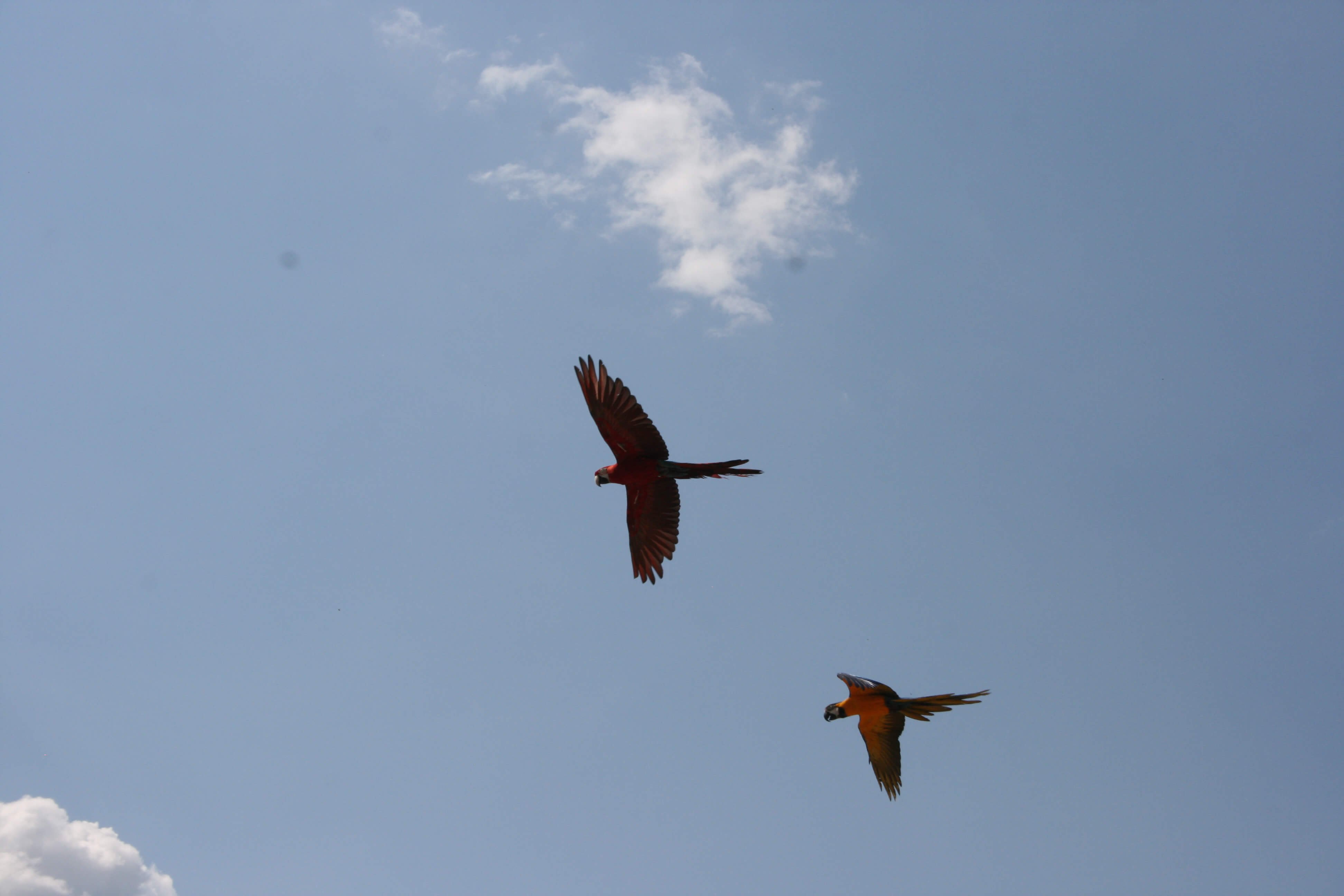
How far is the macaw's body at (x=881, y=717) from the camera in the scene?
13.9 m

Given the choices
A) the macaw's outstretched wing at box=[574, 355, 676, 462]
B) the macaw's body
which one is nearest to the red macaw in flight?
the macaw's outstretched wing at box=[574, 355, 676, 462]

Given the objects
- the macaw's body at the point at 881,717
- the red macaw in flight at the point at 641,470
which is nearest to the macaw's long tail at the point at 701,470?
the red macaw in flight at the point at 641,470

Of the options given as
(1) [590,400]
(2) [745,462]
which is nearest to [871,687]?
(2) [745,462]

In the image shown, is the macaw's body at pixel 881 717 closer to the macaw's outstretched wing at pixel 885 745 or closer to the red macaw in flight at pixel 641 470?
the macaw's outstretched wing at pixel 885 745

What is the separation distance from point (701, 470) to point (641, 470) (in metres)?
1.52

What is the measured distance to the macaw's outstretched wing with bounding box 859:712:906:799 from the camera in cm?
1463

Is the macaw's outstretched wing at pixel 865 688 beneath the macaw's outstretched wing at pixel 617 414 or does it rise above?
beneath

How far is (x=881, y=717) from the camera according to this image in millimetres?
14570

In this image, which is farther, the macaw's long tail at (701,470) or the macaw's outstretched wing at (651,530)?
the macaw's outstretched wing at (651,530)

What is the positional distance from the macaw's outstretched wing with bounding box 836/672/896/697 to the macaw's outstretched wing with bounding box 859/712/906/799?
697 mm

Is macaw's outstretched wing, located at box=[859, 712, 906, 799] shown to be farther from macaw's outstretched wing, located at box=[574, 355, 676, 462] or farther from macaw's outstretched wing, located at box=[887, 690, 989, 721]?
macaw's outstretched wing, located at box=[574, 355, 676, 462]

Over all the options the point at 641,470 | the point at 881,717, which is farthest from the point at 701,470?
the point at 881,717

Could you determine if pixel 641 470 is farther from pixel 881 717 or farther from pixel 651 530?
pixel 881 717

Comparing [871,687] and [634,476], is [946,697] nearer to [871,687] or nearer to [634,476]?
[871,687]
